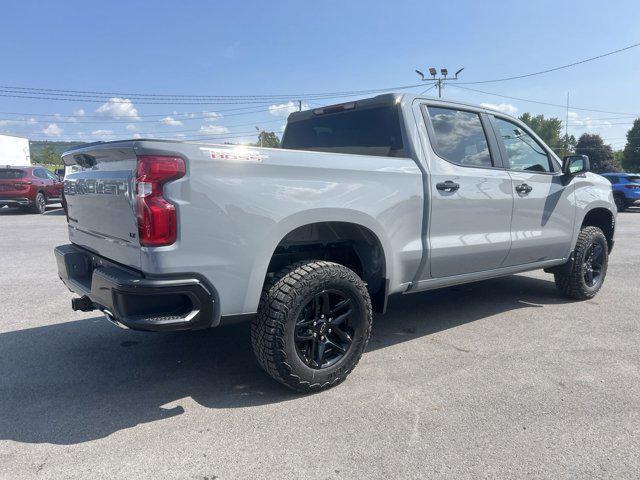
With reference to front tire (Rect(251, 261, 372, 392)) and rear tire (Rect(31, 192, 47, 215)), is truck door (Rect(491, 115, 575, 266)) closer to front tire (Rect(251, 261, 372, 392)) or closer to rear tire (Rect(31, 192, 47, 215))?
front tire (Rect(251, 261, 372, 392))

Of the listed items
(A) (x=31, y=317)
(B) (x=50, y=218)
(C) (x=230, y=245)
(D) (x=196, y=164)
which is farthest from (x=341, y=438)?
(B) (x=50, y=218)

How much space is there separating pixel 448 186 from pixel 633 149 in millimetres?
61198

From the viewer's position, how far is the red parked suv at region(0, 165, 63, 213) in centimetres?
1534

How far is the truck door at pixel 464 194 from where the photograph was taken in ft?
12.5

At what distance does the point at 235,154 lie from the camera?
2.74m

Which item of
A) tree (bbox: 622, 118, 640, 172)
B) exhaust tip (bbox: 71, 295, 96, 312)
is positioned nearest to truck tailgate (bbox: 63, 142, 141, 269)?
exhaust tip (bbox: 71, 295, 96, 312)

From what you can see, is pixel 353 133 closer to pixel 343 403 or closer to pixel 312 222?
pixel 312 222

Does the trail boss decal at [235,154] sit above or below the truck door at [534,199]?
above

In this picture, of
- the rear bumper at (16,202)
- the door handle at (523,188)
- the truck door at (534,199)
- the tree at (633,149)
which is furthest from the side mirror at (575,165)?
the tree at (633,149)

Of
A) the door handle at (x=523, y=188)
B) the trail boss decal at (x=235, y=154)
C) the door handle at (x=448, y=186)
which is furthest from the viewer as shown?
the door handle at (x=523, y=188)

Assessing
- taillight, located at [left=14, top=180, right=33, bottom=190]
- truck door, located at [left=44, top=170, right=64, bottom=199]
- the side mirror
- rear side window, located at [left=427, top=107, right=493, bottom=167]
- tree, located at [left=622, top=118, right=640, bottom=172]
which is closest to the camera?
rear side window, located at [left=427, top=107, right=493, bottom=167]

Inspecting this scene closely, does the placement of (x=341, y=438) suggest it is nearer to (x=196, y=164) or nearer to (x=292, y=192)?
(x=292, y=192)

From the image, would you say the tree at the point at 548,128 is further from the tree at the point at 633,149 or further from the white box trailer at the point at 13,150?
the white box trailer at the point at 13,150

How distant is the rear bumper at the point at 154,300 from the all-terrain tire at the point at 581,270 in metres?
4.20
